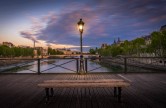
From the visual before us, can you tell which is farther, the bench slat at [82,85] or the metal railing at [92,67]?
the metal railing at [92,67]

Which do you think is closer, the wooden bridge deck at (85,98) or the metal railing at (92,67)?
the wooden bridge deck at (85,98)

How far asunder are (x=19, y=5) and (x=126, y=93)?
12042mm

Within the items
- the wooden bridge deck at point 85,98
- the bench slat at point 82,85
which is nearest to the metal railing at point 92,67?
the wooden bridge deck at point 85,98

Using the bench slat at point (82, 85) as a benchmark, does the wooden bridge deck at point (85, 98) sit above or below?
below

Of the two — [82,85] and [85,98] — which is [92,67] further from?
[82,85]

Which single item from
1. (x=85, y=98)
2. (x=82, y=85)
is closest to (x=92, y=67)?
(x=85, y=98)

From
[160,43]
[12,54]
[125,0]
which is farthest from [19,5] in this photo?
[12,54]

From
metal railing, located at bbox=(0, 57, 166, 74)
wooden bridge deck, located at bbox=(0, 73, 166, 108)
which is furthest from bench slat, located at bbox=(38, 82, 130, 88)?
metal railing, located at bbox=(0, 57, 166, 74)

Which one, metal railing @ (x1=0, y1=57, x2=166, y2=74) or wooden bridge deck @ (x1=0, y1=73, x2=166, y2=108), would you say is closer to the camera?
wooden bridge deck @ (x1=0, y1=73, x2=166, y2=108)

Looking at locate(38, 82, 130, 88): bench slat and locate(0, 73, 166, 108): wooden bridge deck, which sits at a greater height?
locate(38, 82, 130, 88): bench slat

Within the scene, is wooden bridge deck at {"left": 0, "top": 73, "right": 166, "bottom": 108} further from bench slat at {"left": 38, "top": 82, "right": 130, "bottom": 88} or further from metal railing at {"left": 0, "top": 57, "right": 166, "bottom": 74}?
metal railing at {"left": 0, "top": 57, "right": 166, "bottom": 74}

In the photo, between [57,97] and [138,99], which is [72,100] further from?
[138,99]

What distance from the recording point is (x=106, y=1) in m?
19.2

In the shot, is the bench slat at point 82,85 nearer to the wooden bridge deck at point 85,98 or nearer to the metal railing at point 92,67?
the wooden bridge deck at point 85,98
